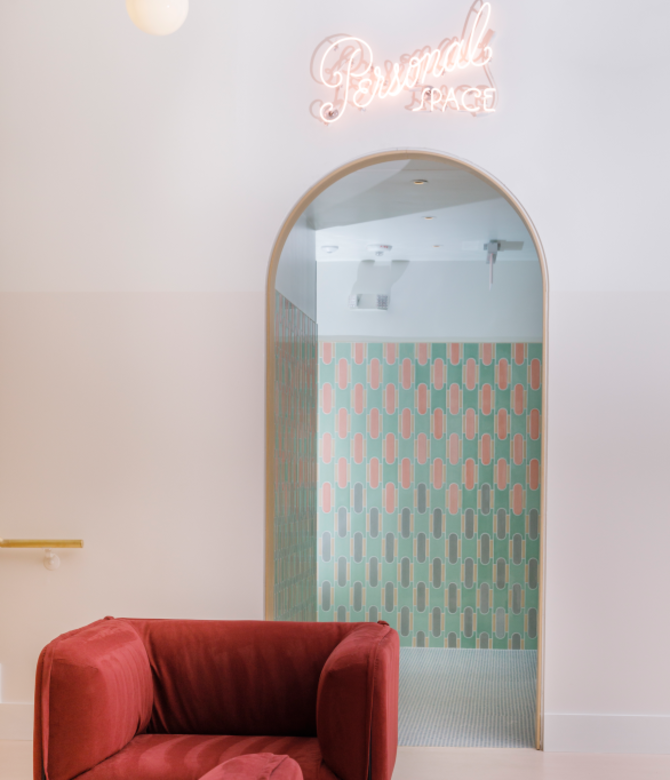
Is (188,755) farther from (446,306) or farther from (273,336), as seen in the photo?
(446,306)

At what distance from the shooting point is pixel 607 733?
321 cm

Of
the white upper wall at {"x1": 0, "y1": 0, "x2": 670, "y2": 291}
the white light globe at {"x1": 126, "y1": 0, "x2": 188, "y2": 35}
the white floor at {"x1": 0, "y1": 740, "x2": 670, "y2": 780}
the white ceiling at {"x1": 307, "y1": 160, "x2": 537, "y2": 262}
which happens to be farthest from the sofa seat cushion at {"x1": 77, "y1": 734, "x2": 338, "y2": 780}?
the white ceiling at {"x1": 307, "y1": 160, "x2": 537, "y2": 262}

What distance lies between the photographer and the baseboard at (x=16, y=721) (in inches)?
133

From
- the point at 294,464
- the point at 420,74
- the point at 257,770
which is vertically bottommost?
the point at 257,770

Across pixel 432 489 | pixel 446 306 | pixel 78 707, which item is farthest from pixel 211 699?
pixel 446 306

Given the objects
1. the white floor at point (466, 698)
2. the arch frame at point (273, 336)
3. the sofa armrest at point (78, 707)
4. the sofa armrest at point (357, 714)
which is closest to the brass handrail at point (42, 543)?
the arch frame at point (273, 336)

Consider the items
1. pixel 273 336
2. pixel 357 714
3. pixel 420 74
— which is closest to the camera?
pixel 357 714

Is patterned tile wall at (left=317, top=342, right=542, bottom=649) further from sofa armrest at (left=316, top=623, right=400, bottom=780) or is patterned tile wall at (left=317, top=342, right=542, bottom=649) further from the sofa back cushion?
sofa armrest at (left=316, top=623, right=400, bottom=780)

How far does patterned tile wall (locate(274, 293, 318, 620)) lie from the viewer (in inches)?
146

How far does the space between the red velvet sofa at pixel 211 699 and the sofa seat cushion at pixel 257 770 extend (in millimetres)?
1022

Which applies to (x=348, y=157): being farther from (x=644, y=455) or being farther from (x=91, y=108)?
(x=644, y=455)

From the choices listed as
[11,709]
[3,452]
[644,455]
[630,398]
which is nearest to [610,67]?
[630,398]

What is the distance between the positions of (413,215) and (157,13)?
3.06m

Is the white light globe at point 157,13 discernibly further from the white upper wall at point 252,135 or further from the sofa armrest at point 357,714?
the sofa armrest at point 357,714
